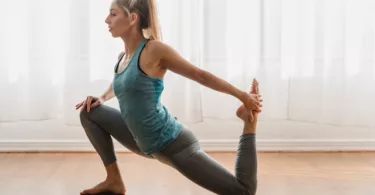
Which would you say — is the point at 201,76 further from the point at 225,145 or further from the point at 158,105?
the point at 225,145

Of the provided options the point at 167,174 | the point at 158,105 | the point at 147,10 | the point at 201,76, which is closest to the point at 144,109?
the point at 158,105

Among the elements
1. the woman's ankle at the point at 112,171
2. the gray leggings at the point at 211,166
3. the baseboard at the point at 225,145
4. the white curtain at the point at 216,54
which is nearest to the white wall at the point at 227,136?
the baseboard at the point at 225,145

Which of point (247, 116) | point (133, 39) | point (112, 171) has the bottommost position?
point (112, 171)

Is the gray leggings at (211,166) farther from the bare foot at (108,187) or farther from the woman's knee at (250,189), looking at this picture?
the bare foot at (108,187)

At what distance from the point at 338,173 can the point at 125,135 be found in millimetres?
998

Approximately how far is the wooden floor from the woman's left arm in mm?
475

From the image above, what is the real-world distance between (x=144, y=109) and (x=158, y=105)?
2.4 inches

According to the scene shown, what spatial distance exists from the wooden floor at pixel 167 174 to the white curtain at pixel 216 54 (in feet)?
0.66

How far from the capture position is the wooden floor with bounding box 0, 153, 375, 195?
2328 mm

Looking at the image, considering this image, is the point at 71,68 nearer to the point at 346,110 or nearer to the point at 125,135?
the point at 125,135

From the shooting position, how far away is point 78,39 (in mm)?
2930

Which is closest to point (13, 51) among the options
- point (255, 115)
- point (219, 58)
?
point (219, 58)

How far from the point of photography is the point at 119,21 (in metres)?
2.03

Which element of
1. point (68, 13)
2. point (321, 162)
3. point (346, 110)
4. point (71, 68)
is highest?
point (68, 13)
